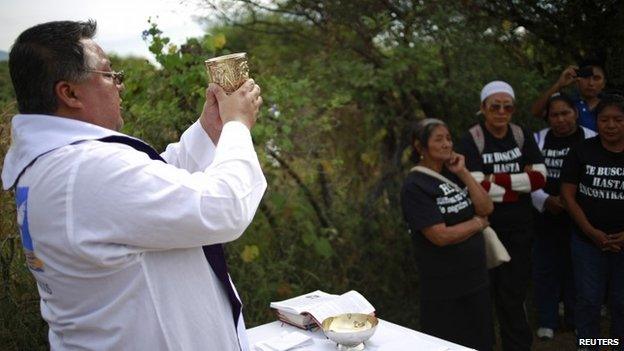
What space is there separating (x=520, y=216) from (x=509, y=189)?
235 millimetres

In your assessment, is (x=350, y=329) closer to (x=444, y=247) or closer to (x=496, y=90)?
(x=444, y=247)

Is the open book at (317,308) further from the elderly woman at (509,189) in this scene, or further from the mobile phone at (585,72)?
the mobile phone at (585,72)

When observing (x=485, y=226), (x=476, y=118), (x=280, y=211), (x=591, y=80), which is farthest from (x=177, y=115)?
(x=591, y=80)

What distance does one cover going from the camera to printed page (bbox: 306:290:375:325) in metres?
→ 2.43

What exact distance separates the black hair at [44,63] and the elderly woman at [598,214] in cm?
333

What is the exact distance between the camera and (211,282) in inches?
62.9

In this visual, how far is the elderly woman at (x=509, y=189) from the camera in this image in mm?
3902

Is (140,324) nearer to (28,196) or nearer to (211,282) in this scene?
(211,282)

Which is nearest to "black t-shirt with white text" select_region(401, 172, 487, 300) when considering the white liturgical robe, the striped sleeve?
the striped sleeve

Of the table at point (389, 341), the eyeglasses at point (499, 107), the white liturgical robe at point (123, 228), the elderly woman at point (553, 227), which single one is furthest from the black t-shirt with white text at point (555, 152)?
the white liturgical robe at point (123, 228)

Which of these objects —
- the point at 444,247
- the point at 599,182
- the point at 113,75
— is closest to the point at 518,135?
the point at 599,182

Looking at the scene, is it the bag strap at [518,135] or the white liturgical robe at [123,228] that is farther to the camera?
the bag strap at [518,135]

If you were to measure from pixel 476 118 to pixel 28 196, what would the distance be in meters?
4.43

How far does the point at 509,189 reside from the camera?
3.91 metres
